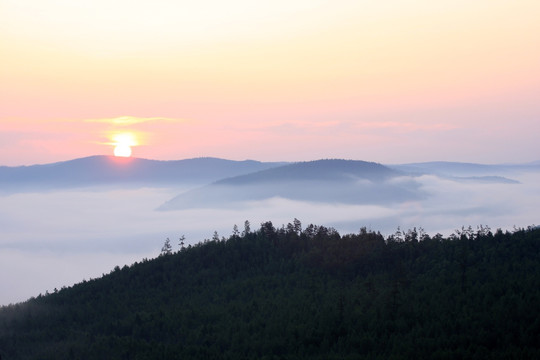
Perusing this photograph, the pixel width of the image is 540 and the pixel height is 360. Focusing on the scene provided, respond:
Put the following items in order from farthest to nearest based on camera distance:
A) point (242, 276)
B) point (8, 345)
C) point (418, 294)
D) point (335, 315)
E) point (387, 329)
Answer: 1. point (242, 276)
2. point (8, 345)
3. point (418, 294)
4. point (335, 315)
5. point (387, 329)

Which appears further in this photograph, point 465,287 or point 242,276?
point 242,276

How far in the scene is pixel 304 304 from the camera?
85.4m

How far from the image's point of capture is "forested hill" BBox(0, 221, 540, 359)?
215 feet

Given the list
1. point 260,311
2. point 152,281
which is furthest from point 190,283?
point 260,311

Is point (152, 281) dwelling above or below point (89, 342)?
above

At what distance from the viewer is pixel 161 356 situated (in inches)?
2768

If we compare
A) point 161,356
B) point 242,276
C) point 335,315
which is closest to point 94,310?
point 242,276

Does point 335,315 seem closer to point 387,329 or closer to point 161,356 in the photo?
point 387,329

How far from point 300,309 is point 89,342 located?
104 feet

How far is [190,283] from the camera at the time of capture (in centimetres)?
11212

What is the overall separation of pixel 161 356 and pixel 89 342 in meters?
17.5

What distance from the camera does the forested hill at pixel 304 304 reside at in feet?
215

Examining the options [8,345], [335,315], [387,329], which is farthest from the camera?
[8,345]

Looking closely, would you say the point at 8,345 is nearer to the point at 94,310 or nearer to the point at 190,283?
the point at 94,310
